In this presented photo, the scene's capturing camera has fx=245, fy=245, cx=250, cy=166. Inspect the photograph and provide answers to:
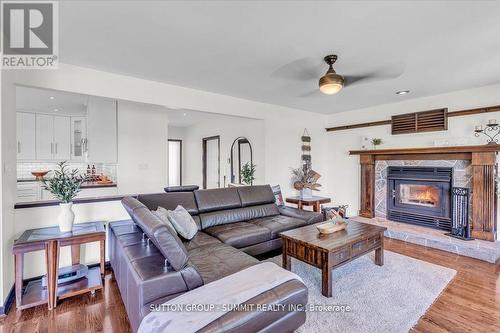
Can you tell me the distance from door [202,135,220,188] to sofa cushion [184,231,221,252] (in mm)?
3798

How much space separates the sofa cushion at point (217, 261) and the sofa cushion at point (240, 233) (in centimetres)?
35

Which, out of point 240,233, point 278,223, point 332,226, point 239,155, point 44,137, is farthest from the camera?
point 239,155

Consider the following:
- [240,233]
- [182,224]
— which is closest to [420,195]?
[240,233]

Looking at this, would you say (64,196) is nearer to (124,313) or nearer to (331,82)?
(124,313)

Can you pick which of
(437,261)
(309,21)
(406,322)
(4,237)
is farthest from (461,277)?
(4,237)

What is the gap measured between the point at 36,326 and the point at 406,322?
2.99 m

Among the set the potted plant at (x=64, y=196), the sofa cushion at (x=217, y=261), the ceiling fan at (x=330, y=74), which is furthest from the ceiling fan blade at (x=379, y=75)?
the potted plant at (x=64, y=196)

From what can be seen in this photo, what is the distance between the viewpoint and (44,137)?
546 centimetres

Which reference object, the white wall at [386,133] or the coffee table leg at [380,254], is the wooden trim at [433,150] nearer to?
the white wall at [386,133]

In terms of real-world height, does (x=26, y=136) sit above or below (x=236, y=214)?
above

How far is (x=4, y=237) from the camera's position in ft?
7.23

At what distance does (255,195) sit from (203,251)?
1746 millimetres

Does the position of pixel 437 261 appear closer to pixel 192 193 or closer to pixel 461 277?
pixel 461 277

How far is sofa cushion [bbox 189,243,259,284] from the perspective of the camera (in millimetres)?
1917
